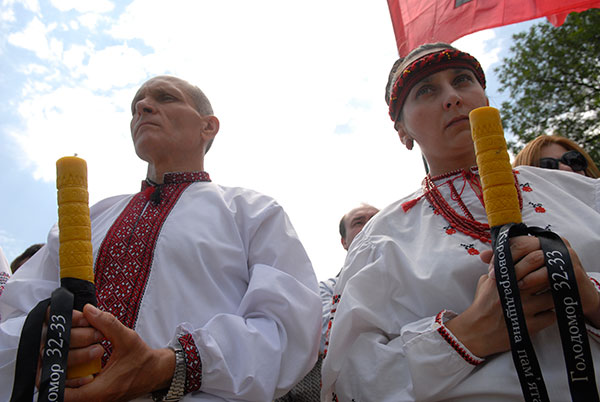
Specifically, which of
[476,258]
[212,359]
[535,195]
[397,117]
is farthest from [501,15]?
[212,359]

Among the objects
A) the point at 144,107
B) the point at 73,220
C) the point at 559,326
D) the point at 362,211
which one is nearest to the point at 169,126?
the point at 144,107

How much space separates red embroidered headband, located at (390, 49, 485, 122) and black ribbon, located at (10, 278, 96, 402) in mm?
1606

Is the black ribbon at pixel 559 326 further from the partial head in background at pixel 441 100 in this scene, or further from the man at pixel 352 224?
the man at pixel 352 224

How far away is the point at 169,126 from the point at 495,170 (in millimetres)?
1726

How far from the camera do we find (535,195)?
80.4 inches

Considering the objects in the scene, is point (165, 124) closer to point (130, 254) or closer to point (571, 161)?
point (130, 254)

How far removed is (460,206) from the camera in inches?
82.7

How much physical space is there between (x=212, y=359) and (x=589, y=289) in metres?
1.21

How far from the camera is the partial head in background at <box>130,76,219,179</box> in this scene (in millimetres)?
2564

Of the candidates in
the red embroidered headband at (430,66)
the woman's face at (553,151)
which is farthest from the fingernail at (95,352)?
the woman's face at (553,151)

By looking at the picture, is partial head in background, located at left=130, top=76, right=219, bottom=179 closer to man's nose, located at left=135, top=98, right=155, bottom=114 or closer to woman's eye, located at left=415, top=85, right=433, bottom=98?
man's nose, located at left=135, top=98, right=155, bottom=114

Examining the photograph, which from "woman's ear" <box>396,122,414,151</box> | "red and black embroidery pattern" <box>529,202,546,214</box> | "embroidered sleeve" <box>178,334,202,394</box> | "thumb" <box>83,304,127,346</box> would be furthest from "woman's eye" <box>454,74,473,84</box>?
"thumb" <box>83,304,127,346</box>

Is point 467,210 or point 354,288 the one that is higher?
point 467,210

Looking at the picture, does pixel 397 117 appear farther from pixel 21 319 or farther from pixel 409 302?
pixel 21 319
